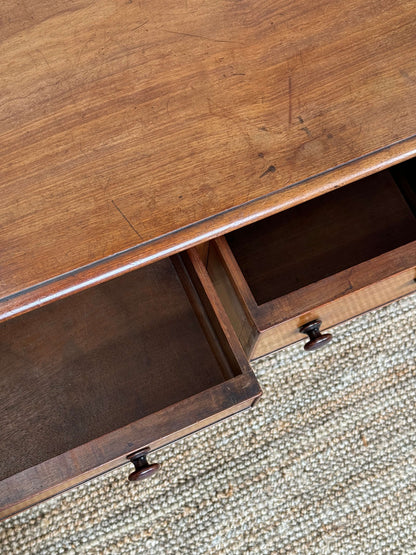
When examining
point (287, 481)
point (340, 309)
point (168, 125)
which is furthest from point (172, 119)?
point (287, 481)

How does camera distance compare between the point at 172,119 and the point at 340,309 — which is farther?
the point at 340,309

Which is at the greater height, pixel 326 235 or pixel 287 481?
pixel 326 235

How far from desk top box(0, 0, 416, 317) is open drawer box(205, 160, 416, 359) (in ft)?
0.49

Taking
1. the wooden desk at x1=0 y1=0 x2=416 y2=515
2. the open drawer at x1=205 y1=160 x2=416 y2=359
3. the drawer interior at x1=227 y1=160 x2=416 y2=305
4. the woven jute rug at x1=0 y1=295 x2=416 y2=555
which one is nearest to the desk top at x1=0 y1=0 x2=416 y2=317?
the wooden desk at x1=0 y1=0 x2=416 y2=515

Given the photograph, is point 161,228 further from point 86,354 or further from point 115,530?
point 115,530

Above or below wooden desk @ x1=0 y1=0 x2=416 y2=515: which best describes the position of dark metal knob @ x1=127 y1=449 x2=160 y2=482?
below

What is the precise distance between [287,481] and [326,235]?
36cm

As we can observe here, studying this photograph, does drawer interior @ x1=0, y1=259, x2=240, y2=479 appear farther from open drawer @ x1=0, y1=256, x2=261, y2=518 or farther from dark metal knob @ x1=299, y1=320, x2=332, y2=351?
dark metal knob @ x1=299, y1=320, x2=332, y2=351

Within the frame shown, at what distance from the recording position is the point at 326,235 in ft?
2.61

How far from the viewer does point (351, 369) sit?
89 centimetres

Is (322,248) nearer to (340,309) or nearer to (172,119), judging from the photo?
(340,309)

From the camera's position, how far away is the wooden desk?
51cm

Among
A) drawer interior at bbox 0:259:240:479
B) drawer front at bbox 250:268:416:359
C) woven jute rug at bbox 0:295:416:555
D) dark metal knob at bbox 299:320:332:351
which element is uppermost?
drawer interior at bbox 0:259:240:479

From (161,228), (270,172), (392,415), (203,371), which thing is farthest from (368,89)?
(392,415)
